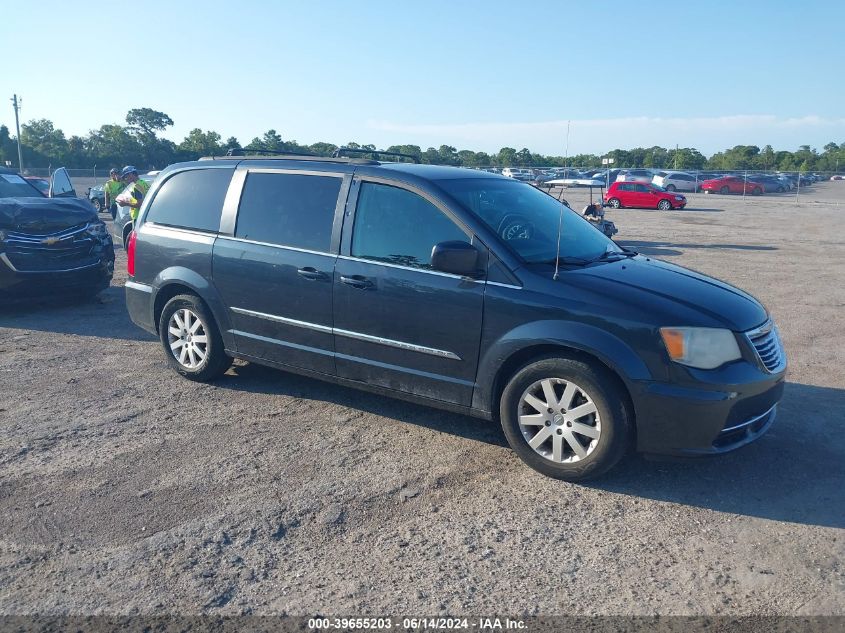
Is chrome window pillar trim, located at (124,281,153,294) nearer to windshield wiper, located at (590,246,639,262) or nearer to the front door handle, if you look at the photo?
the front door handle

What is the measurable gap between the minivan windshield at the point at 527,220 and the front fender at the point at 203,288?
85.1 inches

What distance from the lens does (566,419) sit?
445 cm

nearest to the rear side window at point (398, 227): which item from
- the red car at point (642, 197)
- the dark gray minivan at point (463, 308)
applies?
the dark gray minivan at point (463, 308)

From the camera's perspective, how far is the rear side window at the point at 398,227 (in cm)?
496

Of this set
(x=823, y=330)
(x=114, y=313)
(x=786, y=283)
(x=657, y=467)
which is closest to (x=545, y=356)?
(x=657, y=467)

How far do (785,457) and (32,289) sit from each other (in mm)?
8264

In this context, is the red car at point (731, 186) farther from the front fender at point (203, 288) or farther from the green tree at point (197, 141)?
the front fender at point (203, 288)

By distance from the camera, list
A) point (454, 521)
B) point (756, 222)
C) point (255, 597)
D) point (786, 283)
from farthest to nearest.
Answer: point (756, 222), point (786, 283), point (454, 521), point (255, 597)

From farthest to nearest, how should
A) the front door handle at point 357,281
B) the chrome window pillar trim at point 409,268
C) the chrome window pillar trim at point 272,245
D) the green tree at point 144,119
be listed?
the green tree at point 144,119, the chrome window pillar trim at point 272,245, the front door handle at point 357,281, the chrome window pillar trim at point 409,268

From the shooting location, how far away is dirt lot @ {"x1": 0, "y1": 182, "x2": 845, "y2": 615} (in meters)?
3.34

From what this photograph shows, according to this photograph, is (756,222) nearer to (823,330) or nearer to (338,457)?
(823,330)

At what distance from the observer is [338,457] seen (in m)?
4.82

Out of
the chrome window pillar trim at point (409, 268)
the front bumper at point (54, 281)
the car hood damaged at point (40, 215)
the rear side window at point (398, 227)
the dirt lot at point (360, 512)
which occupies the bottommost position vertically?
the dirt lot at point (360, 512)

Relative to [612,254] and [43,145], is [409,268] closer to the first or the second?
[612,254]
